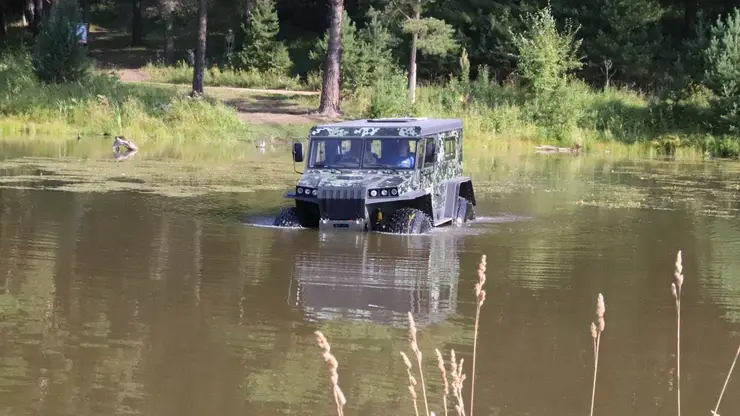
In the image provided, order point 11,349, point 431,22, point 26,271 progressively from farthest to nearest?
point 431,22 → point 26,271 → point 11,349

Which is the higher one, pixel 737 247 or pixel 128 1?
pixel 128 1

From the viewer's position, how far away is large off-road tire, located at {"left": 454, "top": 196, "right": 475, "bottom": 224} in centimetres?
1864

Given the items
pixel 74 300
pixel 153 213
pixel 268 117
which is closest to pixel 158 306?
pixel 74 300

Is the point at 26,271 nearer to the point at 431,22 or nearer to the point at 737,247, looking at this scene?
the point at 737,247

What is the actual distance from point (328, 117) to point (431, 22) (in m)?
7.31

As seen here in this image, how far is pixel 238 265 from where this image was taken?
13711mm

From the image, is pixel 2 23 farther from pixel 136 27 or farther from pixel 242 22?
pixel 242 22

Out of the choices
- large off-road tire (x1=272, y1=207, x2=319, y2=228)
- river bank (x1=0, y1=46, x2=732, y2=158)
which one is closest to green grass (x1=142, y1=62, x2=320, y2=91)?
river bank (x1=0, y1=46, x2=732, y2=158)

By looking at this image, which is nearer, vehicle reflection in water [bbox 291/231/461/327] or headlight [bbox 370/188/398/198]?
vehicle reflection in water [bbox 291/231/461/327]

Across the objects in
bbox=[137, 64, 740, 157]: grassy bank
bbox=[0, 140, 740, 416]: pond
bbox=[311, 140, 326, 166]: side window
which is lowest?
bbox=[0, 140, 740, 416]: pond

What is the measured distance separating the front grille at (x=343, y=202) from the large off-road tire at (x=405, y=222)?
0.53 metres

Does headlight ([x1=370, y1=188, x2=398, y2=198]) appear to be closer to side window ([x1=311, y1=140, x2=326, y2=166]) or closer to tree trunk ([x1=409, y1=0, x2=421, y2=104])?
side window ([x1=311, y1=140, x2=326, y2=166])

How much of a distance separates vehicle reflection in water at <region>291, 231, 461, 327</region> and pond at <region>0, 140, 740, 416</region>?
0.05m

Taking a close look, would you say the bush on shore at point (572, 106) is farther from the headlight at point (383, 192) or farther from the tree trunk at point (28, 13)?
the tree trunk at point (28, 13)
